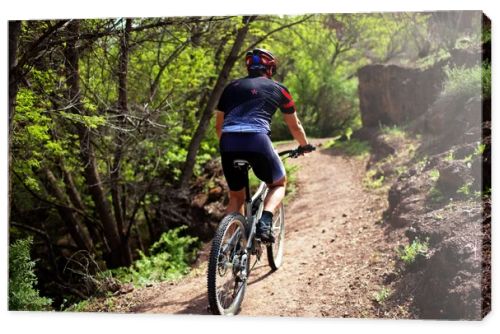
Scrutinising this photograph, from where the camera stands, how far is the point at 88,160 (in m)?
7.22

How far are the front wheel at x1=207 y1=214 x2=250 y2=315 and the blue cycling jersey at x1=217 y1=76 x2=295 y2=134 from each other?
709mm

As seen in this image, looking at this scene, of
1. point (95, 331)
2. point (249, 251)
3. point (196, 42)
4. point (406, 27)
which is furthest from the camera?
point (406, 27)

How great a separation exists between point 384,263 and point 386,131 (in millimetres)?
3067

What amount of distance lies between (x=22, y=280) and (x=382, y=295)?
3.39m

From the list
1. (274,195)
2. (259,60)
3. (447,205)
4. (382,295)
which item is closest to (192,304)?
(274,195)

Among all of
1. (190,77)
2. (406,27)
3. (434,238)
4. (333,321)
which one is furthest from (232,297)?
(406,27)

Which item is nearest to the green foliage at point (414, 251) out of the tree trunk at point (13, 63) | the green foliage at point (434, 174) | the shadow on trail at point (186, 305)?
the green foliage at point (434, 174)

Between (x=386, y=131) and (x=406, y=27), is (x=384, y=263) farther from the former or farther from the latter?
(x=406, y=27)

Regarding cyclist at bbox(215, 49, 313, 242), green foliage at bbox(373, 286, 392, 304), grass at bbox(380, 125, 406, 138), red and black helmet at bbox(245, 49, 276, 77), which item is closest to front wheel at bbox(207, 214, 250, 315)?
cyclist at bbox(215, 49, 313, 242)

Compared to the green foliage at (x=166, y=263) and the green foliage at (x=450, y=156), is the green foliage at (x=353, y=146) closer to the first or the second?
the green foliage at (x=166, y=263)

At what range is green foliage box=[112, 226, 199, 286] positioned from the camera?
21.5ft

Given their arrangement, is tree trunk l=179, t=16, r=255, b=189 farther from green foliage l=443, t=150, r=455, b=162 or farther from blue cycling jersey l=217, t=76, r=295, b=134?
green foliage l=443, t=150, r=455, b=162

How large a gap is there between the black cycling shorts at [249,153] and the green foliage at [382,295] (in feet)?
4.17

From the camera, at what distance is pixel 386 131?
803 centimetres
